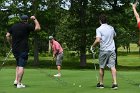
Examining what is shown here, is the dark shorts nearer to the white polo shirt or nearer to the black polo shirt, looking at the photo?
the black polo shirt

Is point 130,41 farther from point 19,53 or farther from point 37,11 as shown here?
point 19,53

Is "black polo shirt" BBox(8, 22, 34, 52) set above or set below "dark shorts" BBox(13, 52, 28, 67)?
above

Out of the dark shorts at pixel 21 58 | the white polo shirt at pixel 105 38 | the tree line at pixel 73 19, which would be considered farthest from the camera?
the tree line at pixel 73 19

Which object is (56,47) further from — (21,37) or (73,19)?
(73,19)

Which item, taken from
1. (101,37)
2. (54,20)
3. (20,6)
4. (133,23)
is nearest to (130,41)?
(133,23)

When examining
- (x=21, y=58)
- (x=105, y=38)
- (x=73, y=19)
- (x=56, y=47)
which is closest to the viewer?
(x=105, y=38)

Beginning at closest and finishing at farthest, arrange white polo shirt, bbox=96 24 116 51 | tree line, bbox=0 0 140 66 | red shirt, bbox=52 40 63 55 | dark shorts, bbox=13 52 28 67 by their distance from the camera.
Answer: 1. white polo shirt, bbox=96 24 116 51
2. dark shorts, bbox=13 52 28 67
3. red shirt, bbox=52 40 63 55
4. tree line, bbox=0 0 140 66

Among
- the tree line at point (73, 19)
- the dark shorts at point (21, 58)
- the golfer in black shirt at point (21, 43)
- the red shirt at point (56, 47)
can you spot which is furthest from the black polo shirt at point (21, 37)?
the tree line at point (73, 19)

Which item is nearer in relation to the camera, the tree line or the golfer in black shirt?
the golfer in black shirt

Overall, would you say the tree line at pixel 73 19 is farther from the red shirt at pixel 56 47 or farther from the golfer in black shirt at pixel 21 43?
the golfer in black shirt at pixel 21 43

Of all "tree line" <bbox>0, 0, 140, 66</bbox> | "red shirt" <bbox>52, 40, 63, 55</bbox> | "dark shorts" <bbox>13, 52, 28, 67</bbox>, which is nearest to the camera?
"dark shorts" <bbox>13, 52, 28, 67</bbox>

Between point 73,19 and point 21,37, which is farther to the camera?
point 73,19

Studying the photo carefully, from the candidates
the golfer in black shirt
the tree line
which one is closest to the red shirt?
the golfer in black shirt

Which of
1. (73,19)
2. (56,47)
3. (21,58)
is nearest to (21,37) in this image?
(21,58)
